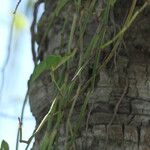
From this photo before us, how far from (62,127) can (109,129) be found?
0.11m

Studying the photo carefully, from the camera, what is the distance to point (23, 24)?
1882mm

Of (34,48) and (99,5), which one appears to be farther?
(34,48)

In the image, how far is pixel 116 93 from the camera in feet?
3.98

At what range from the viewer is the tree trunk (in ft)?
3.83

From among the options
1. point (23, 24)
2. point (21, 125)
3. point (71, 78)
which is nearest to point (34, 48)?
point (23, 24)

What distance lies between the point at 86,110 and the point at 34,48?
48 centimetres

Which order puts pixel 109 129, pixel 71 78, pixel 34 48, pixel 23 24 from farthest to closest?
pixel 23 24 → pixel 34 48 → pixel 71 78 → pixel 109 129

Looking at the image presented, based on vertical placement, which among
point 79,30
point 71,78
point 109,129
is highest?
point 79,30

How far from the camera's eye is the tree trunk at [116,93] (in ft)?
3.83

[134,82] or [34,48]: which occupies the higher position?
[34,48]

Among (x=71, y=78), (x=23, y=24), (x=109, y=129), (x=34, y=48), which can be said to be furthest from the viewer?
(x=23, y=24)

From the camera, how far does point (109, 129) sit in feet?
3.83

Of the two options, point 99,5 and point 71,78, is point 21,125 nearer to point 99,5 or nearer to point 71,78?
point 71,78

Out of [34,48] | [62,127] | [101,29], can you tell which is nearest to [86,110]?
[62,127]
